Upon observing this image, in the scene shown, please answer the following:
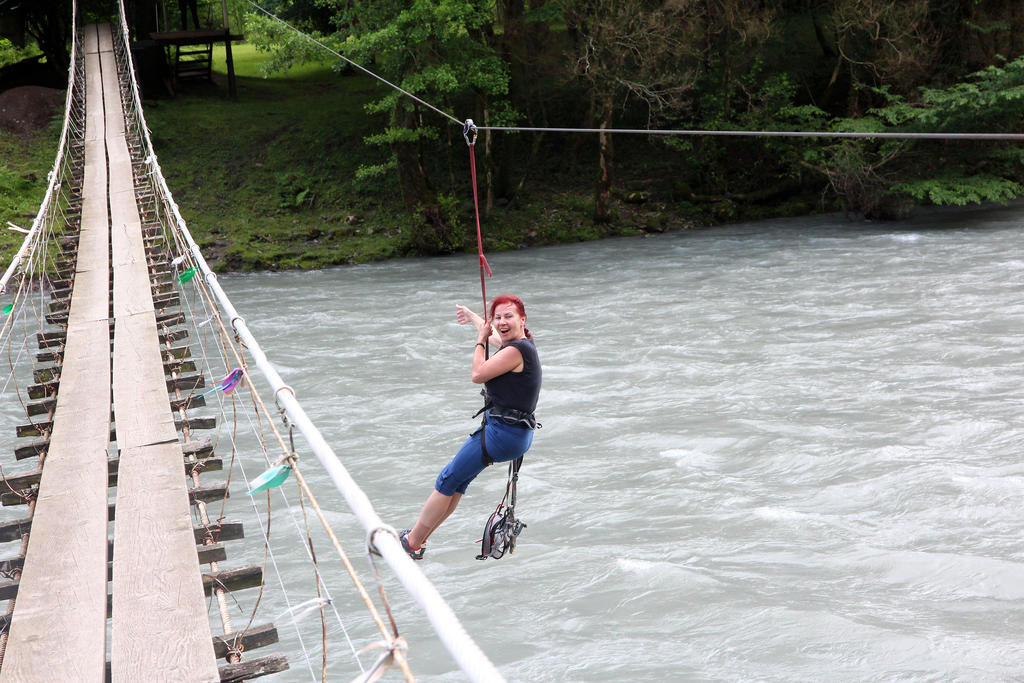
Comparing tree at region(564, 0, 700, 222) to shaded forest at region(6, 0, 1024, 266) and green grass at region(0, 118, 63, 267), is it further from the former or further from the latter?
green grass at region(0, 118, 63, 267)

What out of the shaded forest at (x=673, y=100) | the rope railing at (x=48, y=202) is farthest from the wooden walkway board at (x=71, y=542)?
the shaded forest at (x=673, y=100)

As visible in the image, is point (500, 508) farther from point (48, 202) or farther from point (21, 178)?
point (21, 178)

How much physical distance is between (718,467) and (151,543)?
5.27m

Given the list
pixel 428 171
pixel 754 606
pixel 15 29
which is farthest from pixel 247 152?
pixel 754 606

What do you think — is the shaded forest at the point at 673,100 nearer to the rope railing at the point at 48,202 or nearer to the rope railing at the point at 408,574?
the rope railing at the point at 48,202

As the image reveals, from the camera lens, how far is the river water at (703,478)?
5727 mm

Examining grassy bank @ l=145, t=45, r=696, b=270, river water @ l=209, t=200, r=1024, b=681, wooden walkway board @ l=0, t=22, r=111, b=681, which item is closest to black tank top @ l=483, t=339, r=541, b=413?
river water @ l=209, t=200, r=1024, b=681

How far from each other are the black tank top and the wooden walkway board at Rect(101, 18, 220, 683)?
4.81 ft

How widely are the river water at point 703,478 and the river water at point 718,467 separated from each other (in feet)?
0.08

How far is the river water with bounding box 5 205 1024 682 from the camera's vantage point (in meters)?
5.73

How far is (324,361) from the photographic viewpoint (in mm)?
12086

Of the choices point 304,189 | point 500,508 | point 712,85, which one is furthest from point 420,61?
point 500,508

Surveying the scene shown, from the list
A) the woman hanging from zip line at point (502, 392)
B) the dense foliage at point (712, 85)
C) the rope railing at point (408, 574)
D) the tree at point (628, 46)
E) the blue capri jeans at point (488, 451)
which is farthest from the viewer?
the tree at point (628, 46)

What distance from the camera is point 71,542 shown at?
3896 millimetres
